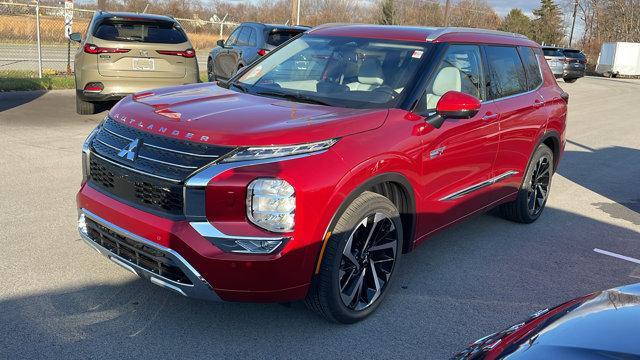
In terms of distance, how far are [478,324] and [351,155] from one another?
4.71ft

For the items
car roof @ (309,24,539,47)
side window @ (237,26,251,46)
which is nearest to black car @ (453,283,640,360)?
car roof @ (309,24,539,47)

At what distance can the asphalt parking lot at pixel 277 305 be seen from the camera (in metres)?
3.37

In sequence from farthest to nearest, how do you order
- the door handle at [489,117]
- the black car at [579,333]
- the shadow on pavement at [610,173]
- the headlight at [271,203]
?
1. the shadow on pavement at [610,173]
2. the door handle at [489,117]
3. the headlight at [271,203]
4. the black car at [579,333]

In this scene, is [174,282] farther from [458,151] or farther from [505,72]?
[505,72]

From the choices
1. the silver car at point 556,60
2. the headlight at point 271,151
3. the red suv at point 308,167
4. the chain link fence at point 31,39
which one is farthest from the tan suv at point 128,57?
the silver car at point 556,60

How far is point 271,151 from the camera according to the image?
3.20 meters

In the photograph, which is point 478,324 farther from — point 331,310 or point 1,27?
point 1,27

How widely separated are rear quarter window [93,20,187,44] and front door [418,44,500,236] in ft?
21.3

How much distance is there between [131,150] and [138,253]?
0.60 m

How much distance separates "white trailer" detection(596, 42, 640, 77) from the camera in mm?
38188

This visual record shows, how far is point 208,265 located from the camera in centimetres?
309

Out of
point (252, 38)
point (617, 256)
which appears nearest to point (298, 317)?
point (617, 256)

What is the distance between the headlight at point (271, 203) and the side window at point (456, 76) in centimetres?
138

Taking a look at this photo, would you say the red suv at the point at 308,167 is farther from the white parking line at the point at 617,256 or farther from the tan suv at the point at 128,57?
the tan suv at the point at 128,57
